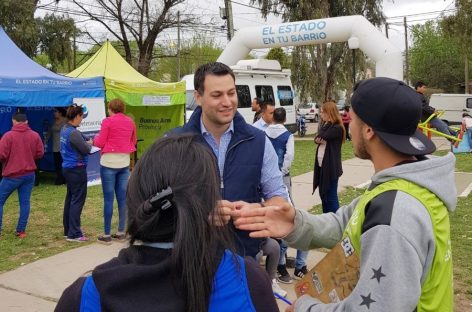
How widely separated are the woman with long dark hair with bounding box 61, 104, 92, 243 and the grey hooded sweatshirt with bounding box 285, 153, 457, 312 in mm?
5367

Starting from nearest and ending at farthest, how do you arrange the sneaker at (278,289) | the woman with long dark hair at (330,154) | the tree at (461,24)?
the sneaker at (278,289)
the woman with long dark hair at (330,154)
the tree at (461,24)

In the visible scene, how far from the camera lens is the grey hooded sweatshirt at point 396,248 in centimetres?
126

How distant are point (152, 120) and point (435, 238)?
43.7ft

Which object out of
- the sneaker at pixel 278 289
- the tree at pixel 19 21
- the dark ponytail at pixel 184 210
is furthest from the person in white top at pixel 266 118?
the tree at pixel 19 21

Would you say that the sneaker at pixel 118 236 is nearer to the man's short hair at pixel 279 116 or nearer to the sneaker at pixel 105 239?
the sneaker at pixel 105 239

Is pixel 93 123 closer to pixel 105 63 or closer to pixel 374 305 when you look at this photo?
pixel 105 63

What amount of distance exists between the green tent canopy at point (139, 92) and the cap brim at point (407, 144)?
353 inches

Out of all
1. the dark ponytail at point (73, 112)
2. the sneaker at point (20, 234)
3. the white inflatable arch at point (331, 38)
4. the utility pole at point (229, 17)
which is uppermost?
the utility pole at point (229, 17)

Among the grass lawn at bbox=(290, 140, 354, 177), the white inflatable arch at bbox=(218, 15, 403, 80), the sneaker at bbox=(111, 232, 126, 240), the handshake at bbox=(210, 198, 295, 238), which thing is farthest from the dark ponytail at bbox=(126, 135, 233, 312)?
the white inflatable arch at bbox=(218, 15, 403, 80)

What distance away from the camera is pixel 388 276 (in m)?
1.26

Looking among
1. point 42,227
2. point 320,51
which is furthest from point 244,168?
A: point 320,51

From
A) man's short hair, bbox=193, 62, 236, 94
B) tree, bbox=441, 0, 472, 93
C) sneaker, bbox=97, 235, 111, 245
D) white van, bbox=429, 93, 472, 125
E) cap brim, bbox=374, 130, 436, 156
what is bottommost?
sneaker, bbox=97, 235, 111, 245

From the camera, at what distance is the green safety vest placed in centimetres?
138

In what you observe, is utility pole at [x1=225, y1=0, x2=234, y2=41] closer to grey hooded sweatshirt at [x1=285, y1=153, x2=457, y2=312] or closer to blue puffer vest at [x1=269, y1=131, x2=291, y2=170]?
blue puffer vest at [x1=269, y1=131, x2=291, y2=170]
